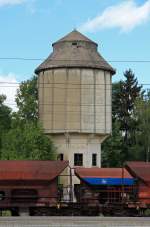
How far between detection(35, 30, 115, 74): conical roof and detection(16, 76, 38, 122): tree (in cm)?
1391

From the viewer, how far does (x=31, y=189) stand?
29.1 m

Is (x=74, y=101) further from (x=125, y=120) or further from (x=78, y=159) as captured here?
(x=125, y=120)

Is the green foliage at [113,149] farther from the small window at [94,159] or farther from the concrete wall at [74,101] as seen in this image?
the concrete wall at [74,101]

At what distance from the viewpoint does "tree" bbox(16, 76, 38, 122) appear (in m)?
66.1

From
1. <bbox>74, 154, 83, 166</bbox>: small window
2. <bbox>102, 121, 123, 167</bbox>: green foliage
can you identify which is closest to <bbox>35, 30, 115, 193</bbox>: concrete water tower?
<bbox>74, 154, 83, 166</bbox>: small window

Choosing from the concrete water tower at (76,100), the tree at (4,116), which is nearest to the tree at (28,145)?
the concrete water tower at (76,100)

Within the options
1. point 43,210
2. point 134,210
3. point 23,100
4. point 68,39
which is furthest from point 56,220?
point 23,100

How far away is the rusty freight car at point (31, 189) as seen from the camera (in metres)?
28.8

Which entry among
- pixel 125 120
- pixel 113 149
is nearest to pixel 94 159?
pixel 113 149

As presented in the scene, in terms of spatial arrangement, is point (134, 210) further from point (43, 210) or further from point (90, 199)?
point (43, 210)

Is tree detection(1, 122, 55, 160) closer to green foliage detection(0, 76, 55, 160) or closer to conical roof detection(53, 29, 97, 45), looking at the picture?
green foliage detection(0, 76, 55, 160)

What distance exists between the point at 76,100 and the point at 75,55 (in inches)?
173

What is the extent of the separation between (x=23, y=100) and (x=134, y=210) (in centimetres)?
3924

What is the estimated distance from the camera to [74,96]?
4916 centimetres
